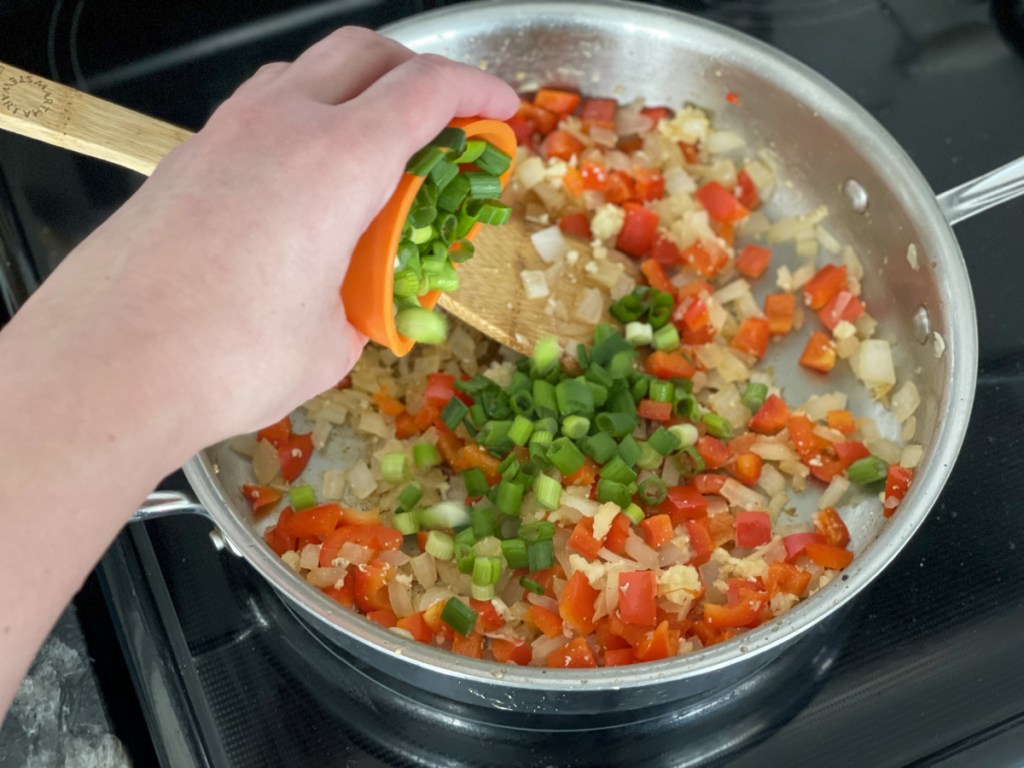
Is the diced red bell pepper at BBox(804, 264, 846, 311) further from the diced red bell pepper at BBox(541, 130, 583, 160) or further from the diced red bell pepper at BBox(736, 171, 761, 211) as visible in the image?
the diced red bell pepper at BBox(541, 130, 583, 160)

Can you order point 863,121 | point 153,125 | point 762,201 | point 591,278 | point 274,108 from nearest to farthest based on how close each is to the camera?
point 274,108 → point 153,125 → point 863,121 → point 591,278 → point 762,201

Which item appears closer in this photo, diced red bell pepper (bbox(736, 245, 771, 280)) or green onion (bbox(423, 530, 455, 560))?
green onion (bbox(423, 530, 455, 560))

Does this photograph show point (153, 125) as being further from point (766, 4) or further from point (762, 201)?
point (766, 4)

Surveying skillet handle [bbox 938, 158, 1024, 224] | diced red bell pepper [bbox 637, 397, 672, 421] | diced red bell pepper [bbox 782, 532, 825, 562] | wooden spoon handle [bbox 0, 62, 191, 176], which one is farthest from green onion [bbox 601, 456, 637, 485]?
wooden spoon handle [bbox 0, 62, 191, 176]

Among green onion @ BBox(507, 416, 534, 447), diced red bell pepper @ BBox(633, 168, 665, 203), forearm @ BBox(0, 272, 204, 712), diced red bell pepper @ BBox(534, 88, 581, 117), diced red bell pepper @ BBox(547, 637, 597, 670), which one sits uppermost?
forearm @ BBox(0, 272, 204, 712)

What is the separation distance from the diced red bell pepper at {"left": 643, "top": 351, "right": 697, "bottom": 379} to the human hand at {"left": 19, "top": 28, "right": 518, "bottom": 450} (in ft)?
2.05

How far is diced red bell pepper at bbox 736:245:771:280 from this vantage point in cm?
160

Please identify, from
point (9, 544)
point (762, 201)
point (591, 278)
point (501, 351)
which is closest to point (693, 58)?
point (762, 201)

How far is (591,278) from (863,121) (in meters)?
0.45

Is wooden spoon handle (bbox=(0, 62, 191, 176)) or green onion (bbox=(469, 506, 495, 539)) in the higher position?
wooden spoon handle (bbox=(0, 62, 191, 176))

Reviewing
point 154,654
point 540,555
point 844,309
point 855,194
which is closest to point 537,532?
point 540,555

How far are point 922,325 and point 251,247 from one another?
3.16 feet

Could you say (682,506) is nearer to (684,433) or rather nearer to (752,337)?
(684,433)

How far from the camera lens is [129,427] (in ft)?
2.44
